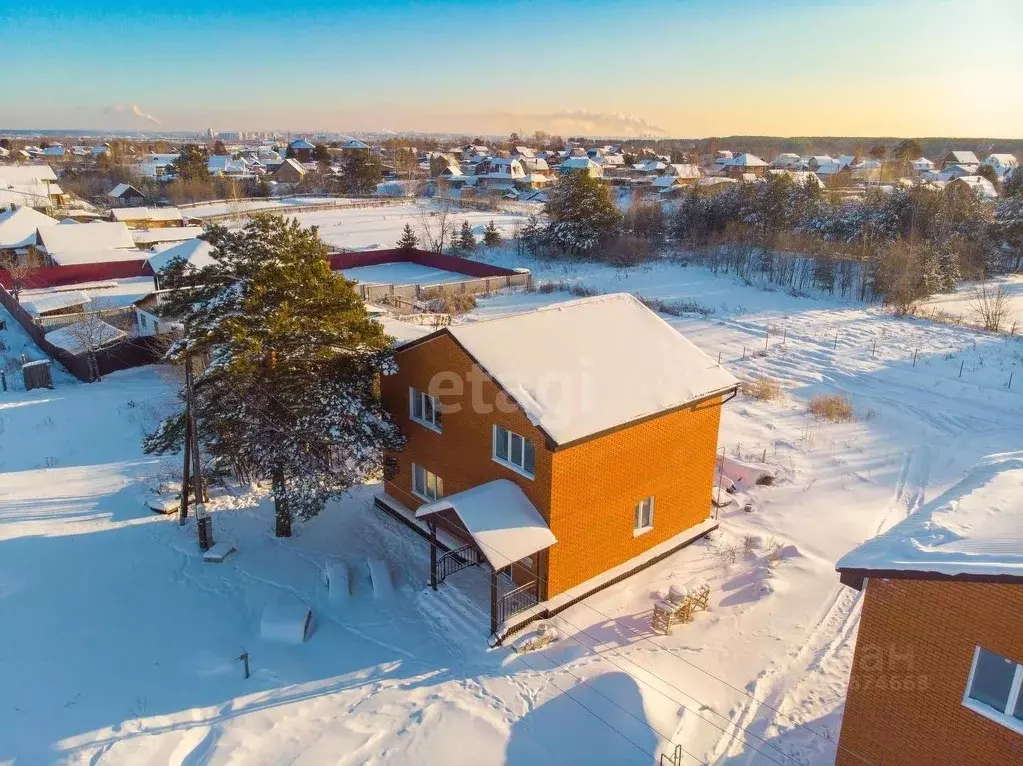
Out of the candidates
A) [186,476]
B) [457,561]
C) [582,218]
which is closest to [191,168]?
[582,218]

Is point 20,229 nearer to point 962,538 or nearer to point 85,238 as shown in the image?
point 85,238

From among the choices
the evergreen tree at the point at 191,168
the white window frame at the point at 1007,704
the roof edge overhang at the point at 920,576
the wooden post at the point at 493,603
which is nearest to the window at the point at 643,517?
the wooden post at the point at 493,603

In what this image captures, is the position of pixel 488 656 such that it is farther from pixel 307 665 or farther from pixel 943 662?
pixel 943 662

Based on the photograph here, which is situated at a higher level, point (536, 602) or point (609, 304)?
point (609, 304)

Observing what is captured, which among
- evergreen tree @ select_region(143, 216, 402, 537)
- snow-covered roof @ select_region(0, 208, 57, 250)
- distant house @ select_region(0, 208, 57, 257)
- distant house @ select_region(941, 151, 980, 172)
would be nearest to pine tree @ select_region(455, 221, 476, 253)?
distant house @ select_region(0, 208, 57, 257)

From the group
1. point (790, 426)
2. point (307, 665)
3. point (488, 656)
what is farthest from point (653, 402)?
point (790, 426)

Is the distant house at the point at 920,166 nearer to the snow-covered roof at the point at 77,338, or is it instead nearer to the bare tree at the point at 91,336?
the snow-covered roof at the point at 77,338
